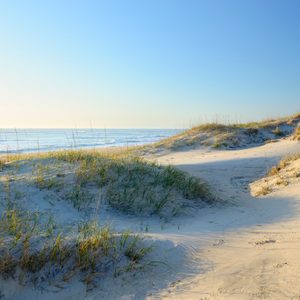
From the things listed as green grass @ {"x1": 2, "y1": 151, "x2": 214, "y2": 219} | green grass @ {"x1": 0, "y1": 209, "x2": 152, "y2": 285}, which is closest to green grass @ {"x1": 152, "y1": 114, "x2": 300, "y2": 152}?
green grass @ {"x1": 2, "y1": 151, "x2": 214, "y2": 219}

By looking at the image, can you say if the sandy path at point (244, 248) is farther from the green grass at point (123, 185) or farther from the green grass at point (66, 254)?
the green grass at point (66, 254)

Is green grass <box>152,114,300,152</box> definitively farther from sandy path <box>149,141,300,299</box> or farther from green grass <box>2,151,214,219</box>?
green grass <box>2,151,214,219</box>

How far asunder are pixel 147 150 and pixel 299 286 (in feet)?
39.1

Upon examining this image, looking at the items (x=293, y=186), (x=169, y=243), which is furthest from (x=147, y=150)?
(x=169, y=243)

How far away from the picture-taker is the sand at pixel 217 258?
2.87 meters

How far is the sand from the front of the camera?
2867mm

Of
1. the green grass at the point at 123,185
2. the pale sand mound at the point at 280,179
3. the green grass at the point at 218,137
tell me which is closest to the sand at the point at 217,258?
the green grass at the point at 123,185

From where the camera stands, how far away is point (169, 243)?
12.6ft

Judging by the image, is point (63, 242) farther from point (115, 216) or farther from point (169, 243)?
point (115, 216)

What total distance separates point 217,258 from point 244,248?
36cm

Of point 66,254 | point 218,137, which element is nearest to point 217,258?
point 66,254

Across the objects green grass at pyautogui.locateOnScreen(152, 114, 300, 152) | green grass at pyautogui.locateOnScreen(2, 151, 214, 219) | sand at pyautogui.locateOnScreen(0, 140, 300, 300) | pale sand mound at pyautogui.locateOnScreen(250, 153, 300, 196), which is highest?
green grass at pyautogui.locateOnScreen(152, 114, 300, 152)

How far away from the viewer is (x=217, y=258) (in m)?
3.50

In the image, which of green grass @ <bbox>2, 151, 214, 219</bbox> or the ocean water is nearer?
green grass @ <bbox>2, 151, 214, 219</bbox>
